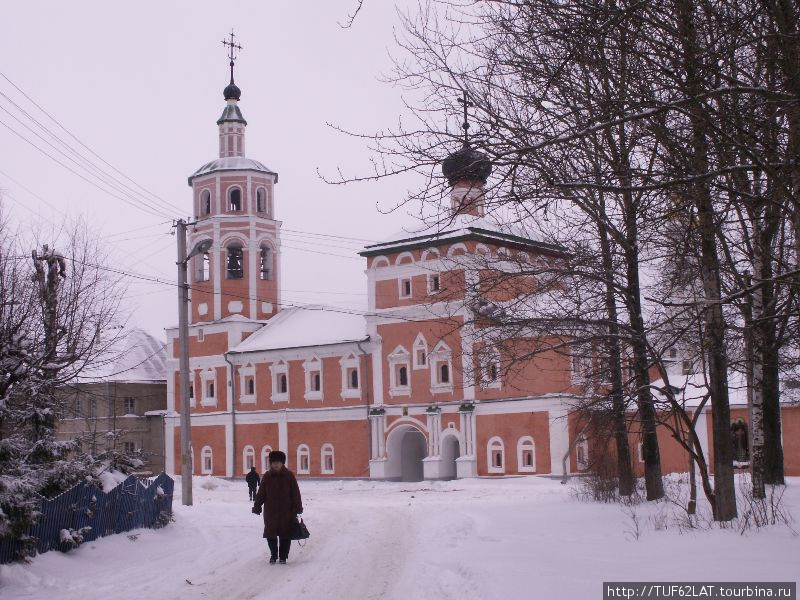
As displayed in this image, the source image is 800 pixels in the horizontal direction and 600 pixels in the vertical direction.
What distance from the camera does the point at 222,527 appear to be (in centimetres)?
1697

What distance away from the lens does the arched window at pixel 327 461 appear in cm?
A: 4331

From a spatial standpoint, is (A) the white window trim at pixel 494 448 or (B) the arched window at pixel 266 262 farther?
(B) the arched window at pixel 266 262

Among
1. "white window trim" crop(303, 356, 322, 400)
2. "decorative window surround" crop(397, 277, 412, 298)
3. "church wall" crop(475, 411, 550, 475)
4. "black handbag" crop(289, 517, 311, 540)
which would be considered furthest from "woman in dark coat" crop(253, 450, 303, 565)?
"white window trim" crop(303, 356, 322, 400)

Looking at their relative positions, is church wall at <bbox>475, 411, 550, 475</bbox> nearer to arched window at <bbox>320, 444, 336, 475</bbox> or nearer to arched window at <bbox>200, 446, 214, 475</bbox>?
arched window at <bbox>320, 444, 336, 475</bbox>

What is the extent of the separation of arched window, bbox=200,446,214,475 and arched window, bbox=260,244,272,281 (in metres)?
9.49

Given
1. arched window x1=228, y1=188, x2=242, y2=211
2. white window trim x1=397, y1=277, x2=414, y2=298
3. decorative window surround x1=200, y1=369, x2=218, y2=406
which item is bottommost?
decorative window surround x1=200, y1=369, x2=218, y2=406

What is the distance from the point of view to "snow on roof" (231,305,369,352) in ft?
146

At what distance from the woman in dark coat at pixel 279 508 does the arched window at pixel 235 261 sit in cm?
3750

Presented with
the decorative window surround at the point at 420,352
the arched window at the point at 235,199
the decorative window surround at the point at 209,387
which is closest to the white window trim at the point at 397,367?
the decorative window surround at the point at 420,352

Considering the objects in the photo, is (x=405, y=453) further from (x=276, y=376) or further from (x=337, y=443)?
(x=276, y=376)

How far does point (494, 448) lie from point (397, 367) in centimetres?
604

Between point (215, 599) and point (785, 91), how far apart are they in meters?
7.19

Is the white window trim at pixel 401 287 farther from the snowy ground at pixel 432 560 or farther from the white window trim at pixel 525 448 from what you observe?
the snowy ground at pixel 432 560

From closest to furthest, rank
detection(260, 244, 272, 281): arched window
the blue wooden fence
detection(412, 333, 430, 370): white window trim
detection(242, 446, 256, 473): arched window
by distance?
the blue wooden fence
detection(412, 333, 430, 370): white window trim
detection(242, 446, 256, 473): arched window
detection(260, 244, 272, 281): arched window
